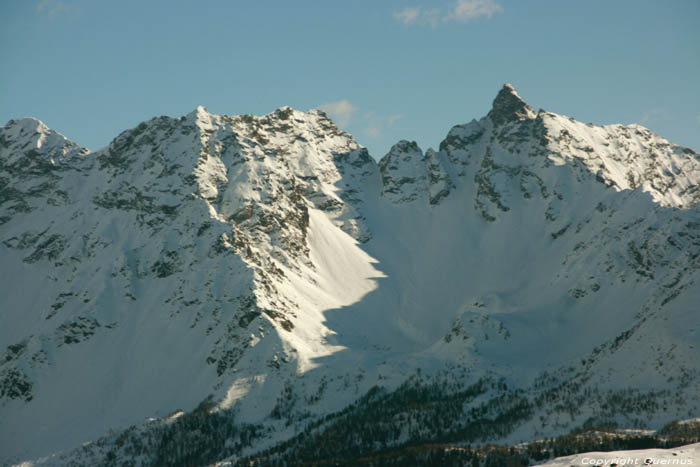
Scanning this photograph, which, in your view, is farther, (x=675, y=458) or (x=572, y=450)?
(x=572, y=450)

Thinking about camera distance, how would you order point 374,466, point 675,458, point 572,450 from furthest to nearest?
point 374,466
point 572,450
point 675,458

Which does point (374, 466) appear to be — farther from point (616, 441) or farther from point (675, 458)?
point (675, 458)

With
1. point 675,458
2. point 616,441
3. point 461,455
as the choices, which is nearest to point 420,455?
point 461,455

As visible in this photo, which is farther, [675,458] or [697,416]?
[697,416]

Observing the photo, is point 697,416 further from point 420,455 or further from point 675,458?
point 420,455

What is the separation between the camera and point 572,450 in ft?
611

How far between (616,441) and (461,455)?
35.4m

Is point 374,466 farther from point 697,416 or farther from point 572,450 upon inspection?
point 697,416

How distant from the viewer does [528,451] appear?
626ft

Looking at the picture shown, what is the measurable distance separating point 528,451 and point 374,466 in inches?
1449

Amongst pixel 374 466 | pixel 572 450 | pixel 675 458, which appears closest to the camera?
pixel 675 458

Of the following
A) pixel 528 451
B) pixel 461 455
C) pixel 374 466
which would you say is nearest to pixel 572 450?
pixel 528 451

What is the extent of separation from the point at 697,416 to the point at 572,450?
34638 mm

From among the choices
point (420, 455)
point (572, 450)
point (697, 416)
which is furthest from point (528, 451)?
point (697, 416)
